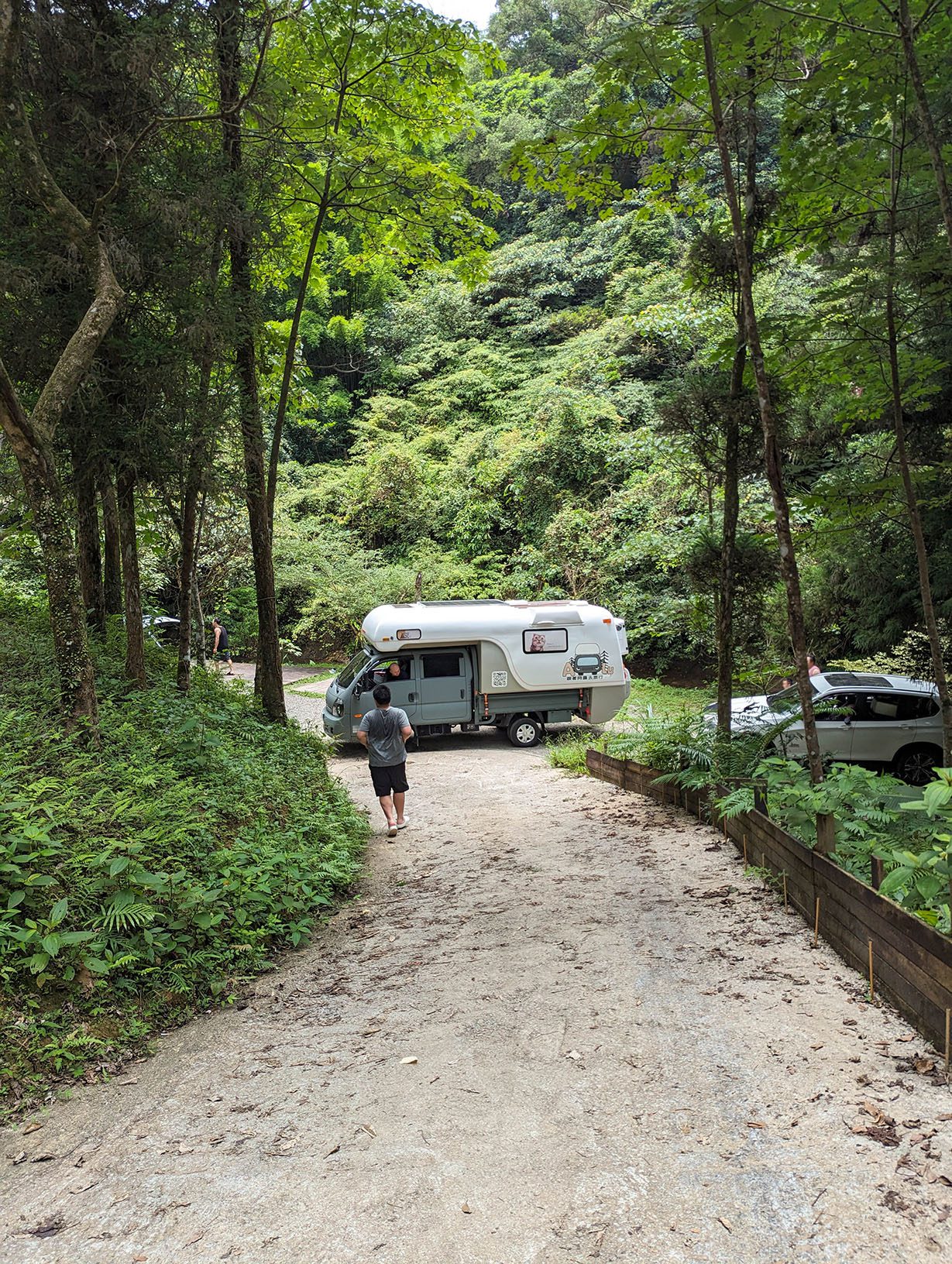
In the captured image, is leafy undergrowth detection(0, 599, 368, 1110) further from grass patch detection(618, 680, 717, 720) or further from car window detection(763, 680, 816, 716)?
grass patch detection(618, 680, 717, 720)

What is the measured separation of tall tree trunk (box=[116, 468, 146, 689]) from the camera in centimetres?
834

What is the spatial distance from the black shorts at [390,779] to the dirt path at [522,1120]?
3313mm

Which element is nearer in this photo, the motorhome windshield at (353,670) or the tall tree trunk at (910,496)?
the tall tree trunk at (910,496)

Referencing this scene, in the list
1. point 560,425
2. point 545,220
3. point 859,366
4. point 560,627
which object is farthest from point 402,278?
point 859,366

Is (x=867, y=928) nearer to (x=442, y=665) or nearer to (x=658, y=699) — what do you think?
(x=442, y=665)

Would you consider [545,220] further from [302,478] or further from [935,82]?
[935,82]

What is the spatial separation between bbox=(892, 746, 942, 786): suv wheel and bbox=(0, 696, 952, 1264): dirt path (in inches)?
298

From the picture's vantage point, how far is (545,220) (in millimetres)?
37625

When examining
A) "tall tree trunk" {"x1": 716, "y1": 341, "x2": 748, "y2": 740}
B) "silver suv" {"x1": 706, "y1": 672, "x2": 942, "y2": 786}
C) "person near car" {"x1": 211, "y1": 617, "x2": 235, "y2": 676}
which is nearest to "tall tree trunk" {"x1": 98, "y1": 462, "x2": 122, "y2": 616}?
"person near car" {"x1": 211, "y1": 617, "x2": 235, "y2": 676}

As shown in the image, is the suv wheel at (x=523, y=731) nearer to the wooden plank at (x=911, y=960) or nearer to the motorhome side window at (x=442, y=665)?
the motorhome side window at (x=442, y=665)

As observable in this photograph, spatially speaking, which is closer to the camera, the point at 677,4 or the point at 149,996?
the point at 149,996

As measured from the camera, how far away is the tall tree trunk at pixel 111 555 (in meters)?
9.13

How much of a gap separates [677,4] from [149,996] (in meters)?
7.43

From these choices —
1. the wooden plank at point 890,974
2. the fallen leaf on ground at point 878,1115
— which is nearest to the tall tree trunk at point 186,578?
the wooden plank at point 890,974
